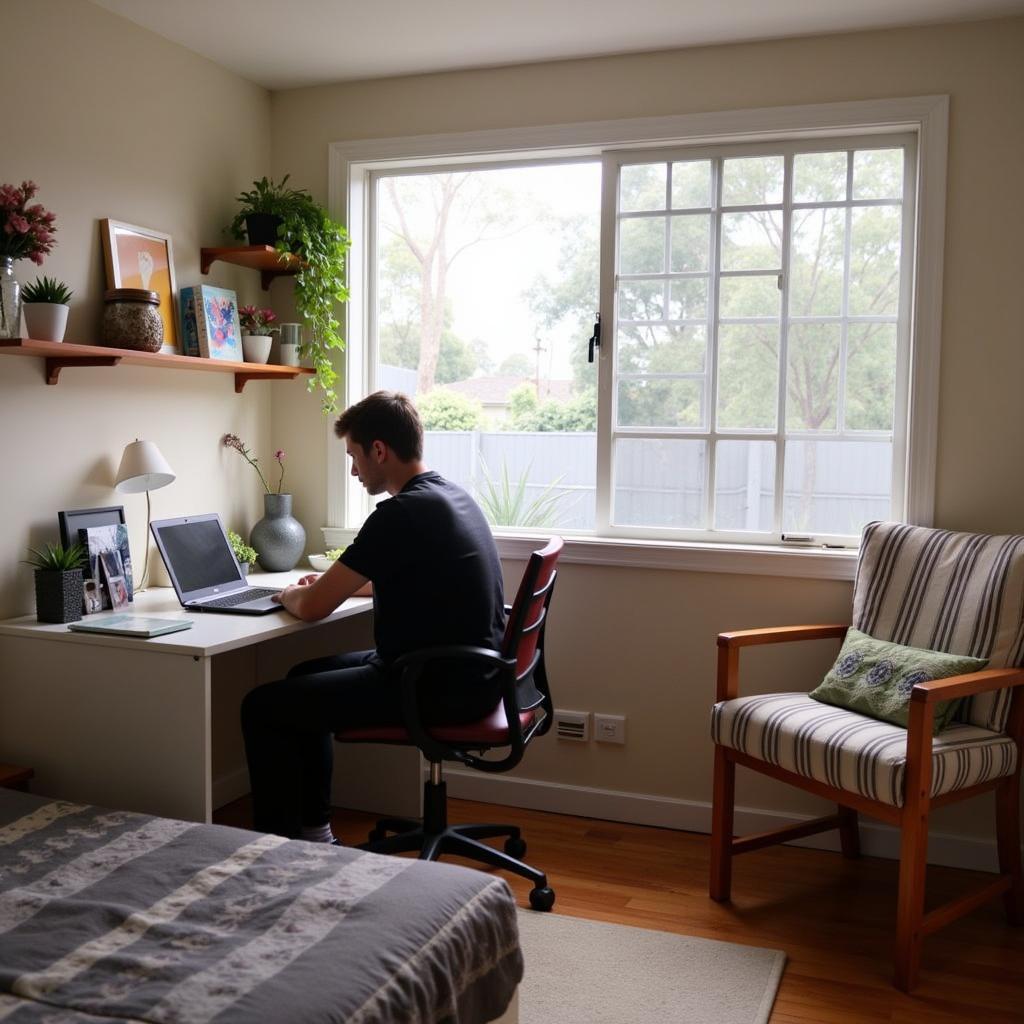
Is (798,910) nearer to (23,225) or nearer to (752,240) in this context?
(752,240)

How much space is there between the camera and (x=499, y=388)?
3.66 m

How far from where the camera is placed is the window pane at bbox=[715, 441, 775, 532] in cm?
332

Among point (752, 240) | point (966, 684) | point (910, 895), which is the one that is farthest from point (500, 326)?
point (910, 895)

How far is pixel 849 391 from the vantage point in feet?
10.6

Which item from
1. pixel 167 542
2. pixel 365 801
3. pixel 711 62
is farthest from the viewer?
pixel 365 801

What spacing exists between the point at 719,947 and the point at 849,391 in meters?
1.67

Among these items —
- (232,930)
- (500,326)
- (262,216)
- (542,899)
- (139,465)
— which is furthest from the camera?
(500,326)

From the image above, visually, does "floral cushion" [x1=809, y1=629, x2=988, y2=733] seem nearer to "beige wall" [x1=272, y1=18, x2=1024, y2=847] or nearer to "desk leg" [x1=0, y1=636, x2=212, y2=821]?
"beige wall" [x1=272, y1=18, x2=1024, y2=847]

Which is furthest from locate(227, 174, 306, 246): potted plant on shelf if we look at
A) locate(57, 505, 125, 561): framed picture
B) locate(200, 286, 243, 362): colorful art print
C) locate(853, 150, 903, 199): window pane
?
locate(853, 150, 903, 199): window pane

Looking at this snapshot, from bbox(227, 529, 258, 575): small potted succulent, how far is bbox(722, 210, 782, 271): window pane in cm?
176

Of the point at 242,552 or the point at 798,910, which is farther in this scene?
the point at 242,552

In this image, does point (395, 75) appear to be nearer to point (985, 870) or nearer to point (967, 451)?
point (967, 451)

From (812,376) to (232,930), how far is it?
2396mm

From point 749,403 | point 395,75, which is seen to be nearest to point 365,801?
point 749,403
